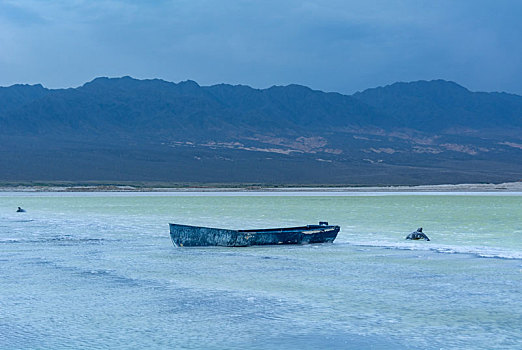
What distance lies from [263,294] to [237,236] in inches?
349

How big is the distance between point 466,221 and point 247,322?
79.1ft

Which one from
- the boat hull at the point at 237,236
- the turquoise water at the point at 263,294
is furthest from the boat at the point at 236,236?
the turquoise water at the point at 263,294

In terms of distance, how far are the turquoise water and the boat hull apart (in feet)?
1.47

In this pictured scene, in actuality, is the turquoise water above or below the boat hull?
below

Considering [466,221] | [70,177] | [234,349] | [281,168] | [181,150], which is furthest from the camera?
[181,150]

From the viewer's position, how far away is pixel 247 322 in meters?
11.8

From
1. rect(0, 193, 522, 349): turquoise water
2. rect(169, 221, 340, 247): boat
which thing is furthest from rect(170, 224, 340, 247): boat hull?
rect(0, 193, 522, 349): turquoise water

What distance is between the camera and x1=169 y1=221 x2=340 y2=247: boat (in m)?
23.1

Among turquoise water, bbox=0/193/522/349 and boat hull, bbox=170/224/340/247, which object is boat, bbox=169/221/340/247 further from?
turquoise water, bbox=0/193/522/349

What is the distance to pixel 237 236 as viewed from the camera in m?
23.0

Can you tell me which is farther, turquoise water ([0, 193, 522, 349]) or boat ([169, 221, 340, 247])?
boat ([169, 221, 340, 247])

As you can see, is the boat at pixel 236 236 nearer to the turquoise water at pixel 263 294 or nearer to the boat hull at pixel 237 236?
the boat hull at pixel 237 236

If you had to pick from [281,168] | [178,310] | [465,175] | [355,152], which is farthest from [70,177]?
[178,310]

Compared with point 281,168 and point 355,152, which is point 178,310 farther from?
point 355,152
